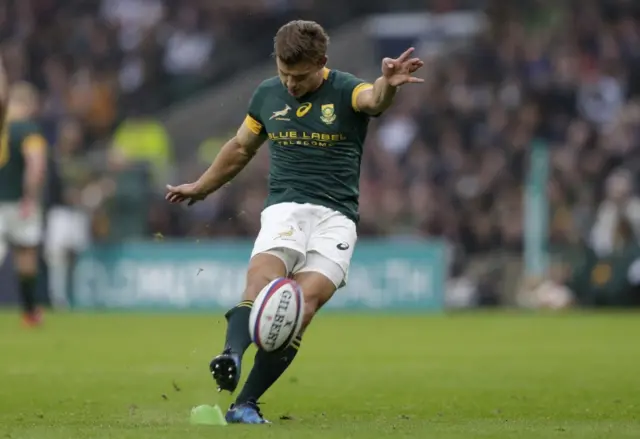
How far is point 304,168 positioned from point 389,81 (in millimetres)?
813

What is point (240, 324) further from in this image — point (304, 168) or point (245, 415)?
point (304, 168)

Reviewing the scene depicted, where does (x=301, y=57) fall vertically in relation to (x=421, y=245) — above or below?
above

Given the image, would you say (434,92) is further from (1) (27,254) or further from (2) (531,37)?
(1) (27,254)

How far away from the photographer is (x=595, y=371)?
12.1 metres

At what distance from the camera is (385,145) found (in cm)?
2531

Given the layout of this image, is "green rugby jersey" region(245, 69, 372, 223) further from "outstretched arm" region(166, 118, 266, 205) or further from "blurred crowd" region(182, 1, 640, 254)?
"blurred crowd" region(182, 1, 640, 254)

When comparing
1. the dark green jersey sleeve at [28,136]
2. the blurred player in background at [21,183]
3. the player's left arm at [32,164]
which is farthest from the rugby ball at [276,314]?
the dark green jersey sleeve at [28,136]

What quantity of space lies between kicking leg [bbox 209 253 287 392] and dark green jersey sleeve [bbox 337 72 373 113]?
3.15ft

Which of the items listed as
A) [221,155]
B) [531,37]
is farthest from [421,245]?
[221,155]

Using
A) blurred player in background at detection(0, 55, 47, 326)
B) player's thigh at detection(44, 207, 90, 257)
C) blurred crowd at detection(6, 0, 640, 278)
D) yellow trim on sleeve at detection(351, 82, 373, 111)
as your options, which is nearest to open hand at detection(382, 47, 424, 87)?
yellow trim on sleeve at detection(351, 82, 373, 111)

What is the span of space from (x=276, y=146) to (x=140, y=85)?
20884mm

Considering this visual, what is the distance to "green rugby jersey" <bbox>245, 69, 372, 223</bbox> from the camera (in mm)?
8359

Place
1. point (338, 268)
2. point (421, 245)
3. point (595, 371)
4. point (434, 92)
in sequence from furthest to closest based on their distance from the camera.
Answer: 1. point (434, 92)
2. point (421, 245)
3. point (595, 371)
4. point (338, 268)

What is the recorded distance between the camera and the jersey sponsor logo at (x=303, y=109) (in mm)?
8391
